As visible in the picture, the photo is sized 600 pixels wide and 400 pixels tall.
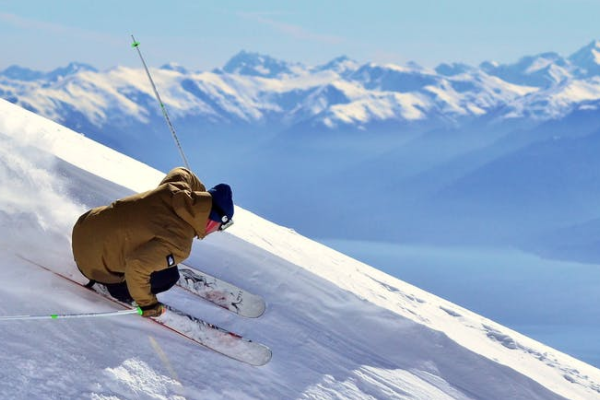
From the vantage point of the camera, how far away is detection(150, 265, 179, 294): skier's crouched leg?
4221 mm

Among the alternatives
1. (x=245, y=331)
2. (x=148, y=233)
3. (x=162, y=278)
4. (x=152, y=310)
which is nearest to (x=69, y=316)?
(x=152, y=310)

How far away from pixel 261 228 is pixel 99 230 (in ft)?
11.9

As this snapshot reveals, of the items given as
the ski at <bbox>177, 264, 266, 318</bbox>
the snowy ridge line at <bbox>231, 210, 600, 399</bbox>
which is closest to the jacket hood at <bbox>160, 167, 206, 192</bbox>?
the ski at <bbox>177, 264, 266, 318</bbox>

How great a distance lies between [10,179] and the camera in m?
5.42

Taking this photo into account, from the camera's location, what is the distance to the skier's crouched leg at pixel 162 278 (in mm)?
4221

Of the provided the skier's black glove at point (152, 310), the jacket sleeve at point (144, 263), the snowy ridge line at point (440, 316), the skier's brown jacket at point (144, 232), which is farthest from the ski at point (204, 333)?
the snowy ridge line at point (440, 316)

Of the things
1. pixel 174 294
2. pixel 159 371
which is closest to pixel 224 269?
pixel 174 294

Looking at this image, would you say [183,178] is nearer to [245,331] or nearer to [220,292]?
[220,292]

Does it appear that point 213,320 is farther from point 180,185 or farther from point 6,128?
point 6,128

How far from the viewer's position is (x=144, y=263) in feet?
12.8

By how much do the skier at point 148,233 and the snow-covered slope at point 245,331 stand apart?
1.24ft

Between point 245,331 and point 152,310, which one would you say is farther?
point 245,331

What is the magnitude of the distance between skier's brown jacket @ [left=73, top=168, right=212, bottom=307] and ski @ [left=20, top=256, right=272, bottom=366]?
1.07 feet

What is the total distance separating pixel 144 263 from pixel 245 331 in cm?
138
